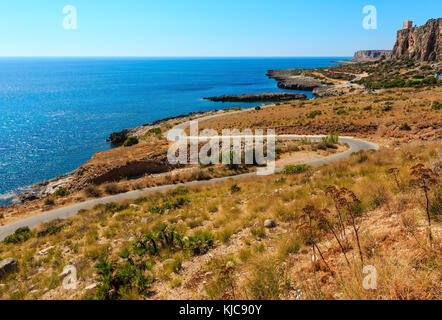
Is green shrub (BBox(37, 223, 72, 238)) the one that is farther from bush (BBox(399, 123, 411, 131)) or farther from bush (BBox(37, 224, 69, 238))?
bush (BBox(399, 123, 411, 131))

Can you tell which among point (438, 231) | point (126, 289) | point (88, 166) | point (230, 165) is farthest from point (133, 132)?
point (438, 231)

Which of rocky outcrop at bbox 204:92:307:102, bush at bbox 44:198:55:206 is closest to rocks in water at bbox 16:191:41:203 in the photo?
bush at bbox 44:198:55:206

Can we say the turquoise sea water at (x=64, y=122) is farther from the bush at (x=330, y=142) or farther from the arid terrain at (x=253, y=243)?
the bush at (x=330, y=142)

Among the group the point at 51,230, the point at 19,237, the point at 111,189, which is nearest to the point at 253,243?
the point at 51,230

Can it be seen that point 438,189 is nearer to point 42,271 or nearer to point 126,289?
point 126,289

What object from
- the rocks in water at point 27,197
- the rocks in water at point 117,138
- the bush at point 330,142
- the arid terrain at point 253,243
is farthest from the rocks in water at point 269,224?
the rocks in water at point 117,138

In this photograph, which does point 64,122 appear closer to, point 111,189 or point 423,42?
point 111,189
